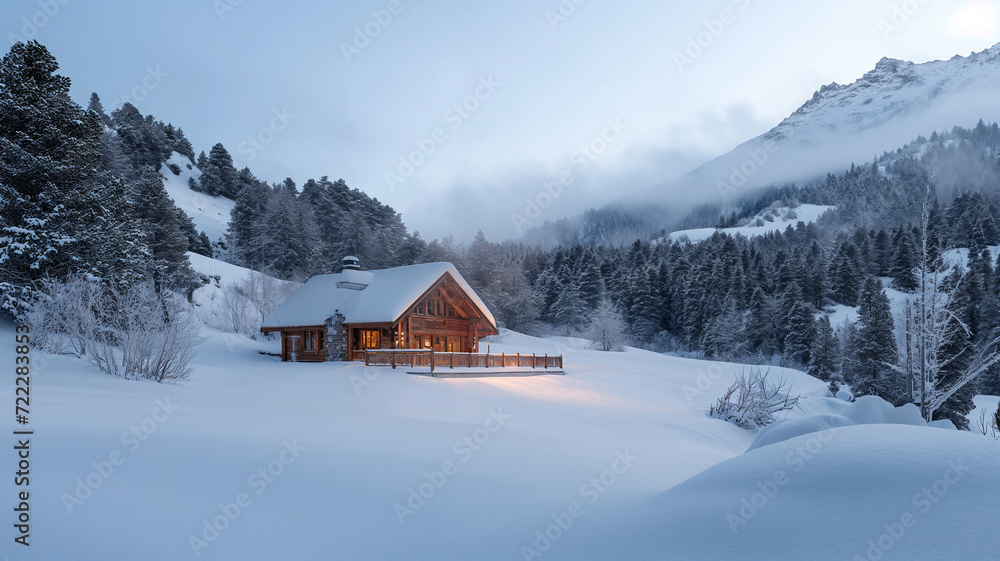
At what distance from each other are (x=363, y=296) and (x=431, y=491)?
23.5 meters

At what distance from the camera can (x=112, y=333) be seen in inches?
640

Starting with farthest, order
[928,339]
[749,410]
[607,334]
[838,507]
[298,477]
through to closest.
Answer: [607,334], [749,410], [928,339], [298,477], [838,507]

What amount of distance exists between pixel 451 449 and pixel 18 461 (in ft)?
14.6

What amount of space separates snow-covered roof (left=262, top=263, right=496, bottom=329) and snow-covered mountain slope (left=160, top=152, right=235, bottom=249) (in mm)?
40170

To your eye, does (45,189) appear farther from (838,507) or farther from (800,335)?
(800,335)

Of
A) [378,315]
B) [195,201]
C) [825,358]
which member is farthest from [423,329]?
[195,201]

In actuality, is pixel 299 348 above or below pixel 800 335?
above

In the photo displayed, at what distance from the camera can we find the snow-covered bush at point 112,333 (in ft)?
44.2

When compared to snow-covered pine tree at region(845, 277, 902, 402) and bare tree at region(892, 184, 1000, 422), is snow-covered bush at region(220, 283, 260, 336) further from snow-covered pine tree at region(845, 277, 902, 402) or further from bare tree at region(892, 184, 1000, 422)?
snow-covered pine tree at region(845, 277, 902, 402)

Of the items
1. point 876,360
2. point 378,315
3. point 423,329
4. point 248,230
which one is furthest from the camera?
point 248,230

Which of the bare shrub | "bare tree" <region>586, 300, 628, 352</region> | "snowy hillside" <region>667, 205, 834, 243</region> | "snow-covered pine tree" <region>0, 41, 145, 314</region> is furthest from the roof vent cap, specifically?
"snowy hillside" <region>667, 205, 834, 243</region>

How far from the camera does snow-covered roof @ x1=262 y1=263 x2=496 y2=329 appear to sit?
25672mm

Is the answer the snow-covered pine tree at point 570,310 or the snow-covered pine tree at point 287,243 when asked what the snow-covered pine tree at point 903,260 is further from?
the snow-covered pine tree at point 287,243

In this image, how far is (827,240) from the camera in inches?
4168
